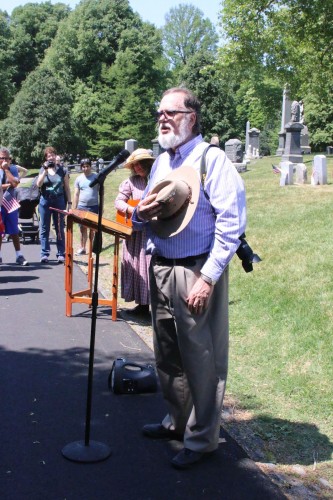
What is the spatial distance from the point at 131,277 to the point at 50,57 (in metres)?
54.5

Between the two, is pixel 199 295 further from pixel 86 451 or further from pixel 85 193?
pixel 85 193

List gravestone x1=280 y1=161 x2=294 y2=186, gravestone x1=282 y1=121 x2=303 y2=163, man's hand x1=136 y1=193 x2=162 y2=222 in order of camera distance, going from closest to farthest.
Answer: man's hand x1=136 y1=193 x2=162 y2=222 → gravestone x1=280 y1=161 x2=294 y2=186 → gravestone x1=282 y1=121 x2=303 y2=163

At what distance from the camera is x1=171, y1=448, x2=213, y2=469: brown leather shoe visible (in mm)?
3848

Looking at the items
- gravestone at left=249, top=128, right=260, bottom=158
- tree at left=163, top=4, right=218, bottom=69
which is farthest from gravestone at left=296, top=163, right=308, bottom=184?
tree at left=163, top=4, right=218, bottom=69

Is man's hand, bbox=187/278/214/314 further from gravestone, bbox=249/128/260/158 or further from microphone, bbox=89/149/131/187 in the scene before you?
gravestone, bbox=249/128/260/158

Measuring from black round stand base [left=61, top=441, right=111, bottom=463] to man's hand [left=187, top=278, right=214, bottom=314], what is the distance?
1130mm

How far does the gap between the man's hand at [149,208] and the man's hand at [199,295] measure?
488mm

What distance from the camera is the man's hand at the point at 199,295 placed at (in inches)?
145

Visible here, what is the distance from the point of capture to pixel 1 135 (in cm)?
4819

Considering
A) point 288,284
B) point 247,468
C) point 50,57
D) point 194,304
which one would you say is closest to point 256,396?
point 247,468

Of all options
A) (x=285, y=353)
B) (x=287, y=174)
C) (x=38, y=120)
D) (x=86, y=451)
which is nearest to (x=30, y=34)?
(x=38, y=120)

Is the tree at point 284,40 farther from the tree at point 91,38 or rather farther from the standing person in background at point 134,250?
the tree at point 91,38

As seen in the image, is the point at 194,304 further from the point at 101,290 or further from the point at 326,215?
the point at 326,215

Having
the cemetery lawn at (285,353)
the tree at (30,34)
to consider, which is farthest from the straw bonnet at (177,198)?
the tree at (30,34)
